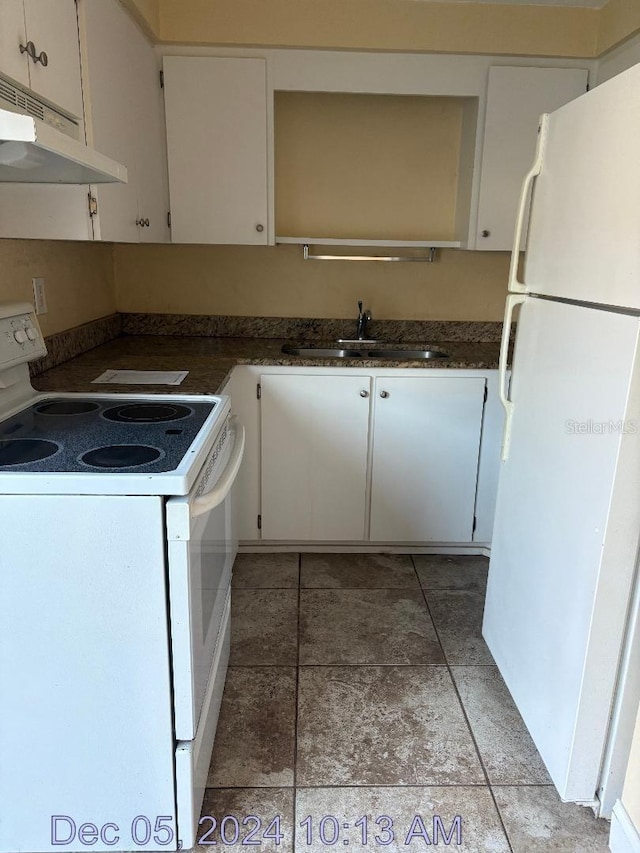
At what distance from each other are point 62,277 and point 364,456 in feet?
4.58

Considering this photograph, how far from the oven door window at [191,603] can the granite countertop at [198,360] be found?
593mm

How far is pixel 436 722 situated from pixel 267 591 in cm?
90

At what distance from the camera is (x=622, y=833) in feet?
4.55

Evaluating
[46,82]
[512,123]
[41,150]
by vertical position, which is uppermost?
[512,123]

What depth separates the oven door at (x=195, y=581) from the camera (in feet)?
3.94

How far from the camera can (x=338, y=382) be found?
2553 mm

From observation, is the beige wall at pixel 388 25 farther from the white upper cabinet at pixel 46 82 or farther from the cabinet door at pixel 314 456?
the cabinet door at pixel 314 456

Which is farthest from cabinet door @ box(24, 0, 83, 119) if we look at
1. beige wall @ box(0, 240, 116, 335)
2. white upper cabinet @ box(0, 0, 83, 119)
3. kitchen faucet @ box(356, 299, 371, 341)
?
kitchen faucet @ box(356, 299, 371, 341)

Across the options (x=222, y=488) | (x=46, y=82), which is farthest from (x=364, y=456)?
(x=46, y=82)

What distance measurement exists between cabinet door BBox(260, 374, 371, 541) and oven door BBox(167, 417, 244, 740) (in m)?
0.93

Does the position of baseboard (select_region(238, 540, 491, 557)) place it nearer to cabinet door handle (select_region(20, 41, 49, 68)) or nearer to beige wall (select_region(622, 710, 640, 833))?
beige wall (select_region(622, 710, 640, 833))

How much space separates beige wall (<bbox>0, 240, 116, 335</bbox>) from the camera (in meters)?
2.00

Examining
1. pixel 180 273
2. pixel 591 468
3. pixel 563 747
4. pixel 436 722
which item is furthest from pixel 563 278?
pixel 180 273

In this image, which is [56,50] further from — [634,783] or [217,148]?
[634,783]
